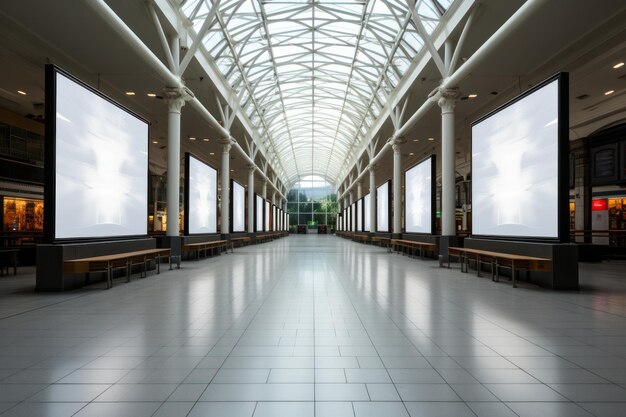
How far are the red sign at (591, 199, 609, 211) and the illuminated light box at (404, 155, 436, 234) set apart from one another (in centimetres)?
1193

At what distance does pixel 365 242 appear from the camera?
39.4 m

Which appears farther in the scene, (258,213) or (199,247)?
(258,213)

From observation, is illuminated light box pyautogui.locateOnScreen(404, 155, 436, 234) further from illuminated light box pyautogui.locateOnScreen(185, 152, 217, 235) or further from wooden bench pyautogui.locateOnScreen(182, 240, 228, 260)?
illuminated light box pyautogui.locateOnScreen(185, 152, 217, 235)

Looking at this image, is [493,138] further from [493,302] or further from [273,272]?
[273,272]

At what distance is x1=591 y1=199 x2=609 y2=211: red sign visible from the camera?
2456cm

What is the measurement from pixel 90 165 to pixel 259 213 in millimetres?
31593

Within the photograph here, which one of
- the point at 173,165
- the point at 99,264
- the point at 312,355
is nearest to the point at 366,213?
the point at 173,165

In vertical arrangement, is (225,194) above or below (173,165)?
below

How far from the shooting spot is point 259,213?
42.4m

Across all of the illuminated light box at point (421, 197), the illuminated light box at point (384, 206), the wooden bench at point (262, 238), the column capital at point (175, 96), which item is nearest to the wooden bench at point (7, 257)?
the column capital at point (175, 96)

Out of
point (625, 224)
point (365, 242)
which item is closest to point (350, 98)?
point (365, 242)

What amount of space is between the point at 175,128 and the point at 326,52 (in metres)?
15.8

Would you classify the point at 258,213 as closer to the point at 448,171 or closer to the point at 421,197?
the point at 421,197

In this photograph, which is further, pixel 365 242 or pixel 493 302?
pixel 365 242
